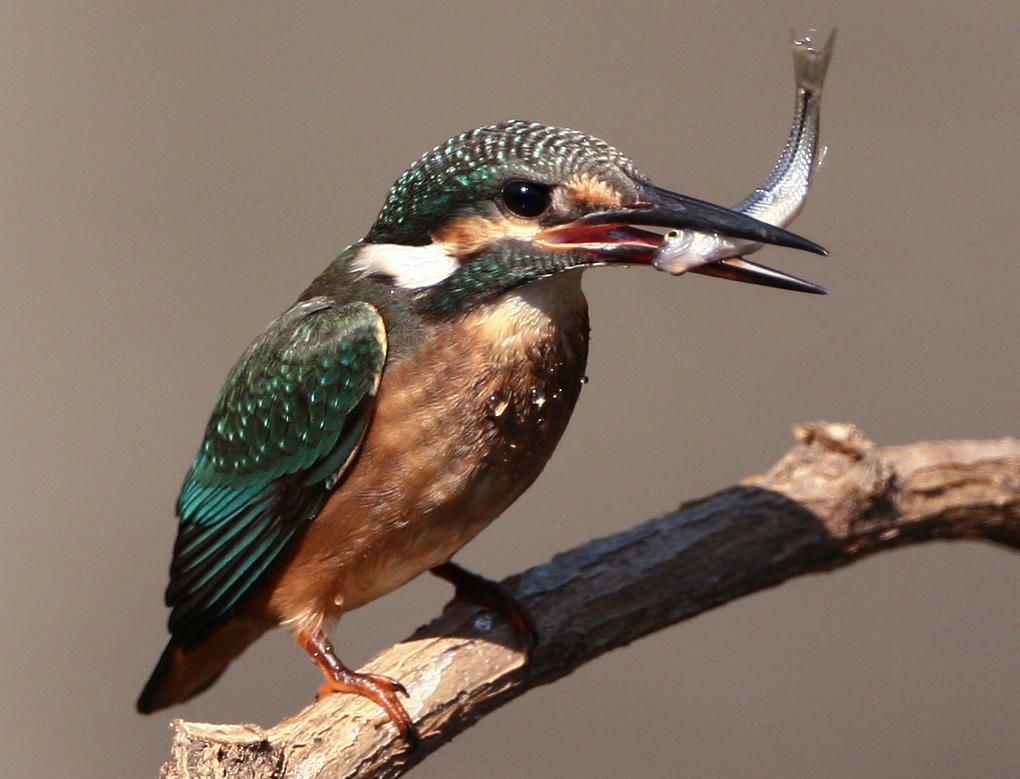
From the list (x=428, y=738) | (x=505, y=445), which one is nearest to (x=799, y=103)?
(x=505, y=445)

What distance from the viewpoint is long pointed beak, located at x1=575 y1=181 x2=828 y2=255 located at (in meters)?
1.60

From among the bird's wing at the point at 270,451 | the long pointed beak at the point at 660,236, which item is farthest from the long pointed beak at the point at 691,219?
the bird's wing at the point at 270,451

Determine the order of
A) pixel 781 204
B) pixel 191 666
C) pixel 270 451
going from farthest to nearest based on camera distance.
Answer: pixel 191 666 < pixel 270 451 < pixel 781 204

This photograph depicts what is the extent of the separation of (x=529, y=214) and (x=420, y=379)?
0.32m

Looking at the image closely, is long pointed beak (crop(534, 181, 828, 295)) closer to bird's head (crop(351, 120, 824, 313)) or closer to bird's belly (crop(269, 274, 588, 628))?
bird's head (crop(351, 120, 824, 313))

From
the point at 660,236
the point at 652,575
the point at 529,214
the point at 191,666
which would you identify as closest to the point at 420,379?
the point at 529,214

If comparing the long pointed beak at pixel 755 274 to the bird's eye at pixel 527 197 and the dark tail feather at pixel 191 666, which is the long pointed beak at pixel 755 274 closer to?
the bird's eye at pixel 527 197

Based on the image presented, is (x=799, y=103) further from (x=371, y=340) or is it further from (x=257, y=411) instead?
(x=257, y=411)

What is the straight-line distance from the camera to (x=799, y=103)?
1.76 meters

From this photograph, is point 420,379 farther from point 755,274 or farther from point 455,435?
point 755,274

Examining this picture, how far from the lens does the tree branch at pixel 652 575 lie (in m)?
1.75

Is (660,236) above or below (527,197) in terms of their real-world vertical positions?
below

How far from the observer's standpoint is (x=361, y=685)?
185 centimetres

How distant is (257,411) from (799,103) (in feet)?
3.44
